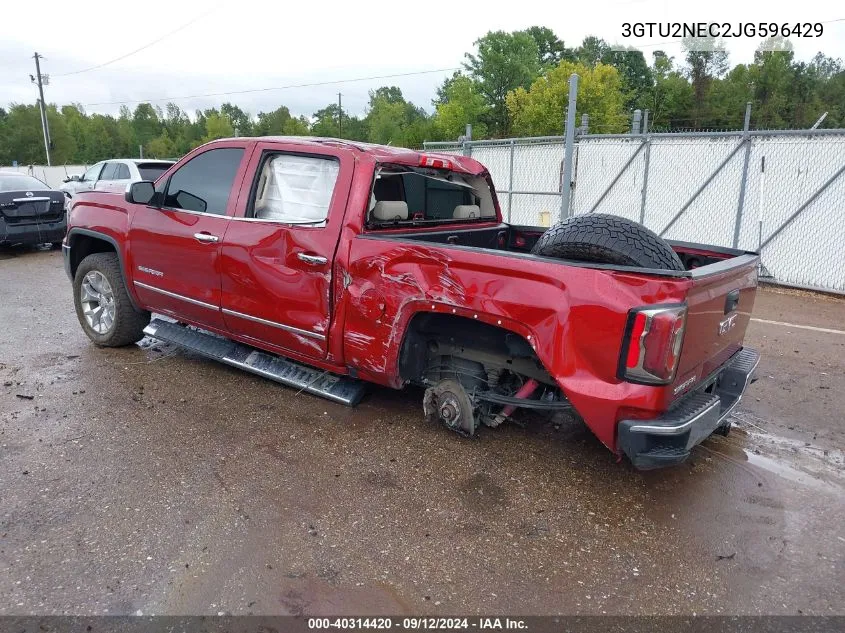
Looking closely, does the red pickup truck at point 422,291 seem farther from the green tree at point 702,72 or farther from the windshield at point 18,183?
the green tree at point 702,72

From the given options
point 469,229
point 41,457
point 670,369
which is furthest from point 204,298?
point 670,369

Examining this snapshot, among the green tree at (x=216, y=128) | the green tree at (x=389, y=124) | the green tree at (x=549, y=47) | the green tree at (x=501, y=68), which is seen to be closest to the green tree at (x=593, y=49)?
the green tree at (x=549, y=47)

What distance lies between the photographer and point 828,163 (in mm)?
8555

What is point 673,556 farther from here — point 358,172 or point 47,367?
point 47,367

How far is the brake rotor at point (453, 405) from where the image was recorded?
3.72m

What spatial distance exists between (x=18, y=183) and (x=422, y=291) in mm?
11126

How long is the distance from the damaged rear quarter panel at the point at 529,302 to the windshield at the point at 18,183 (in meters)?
10.4

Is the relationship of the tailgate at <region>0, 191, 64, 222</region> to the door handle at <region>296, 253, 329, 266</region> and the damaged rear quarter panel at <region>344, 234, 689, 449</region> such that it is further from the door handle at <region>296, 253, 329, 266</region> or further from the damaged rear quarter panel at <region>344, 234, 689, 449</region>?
the damaged rear quarter panel at <region>344, 234, 689, 449</region>

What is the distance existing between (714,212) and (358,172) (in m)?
7.87

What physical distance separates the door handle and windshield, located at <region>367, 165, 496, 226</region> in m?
0.38

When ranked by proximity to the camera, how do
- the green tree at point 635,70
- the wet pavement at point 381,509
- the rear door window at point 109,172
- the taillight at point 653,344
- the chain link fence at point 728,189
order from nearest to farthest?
the wet pavement at point 381,509, the taillight at point 653,344, the chain link fence at point 728,189, the rear door window at point 109,172, the green tree at point 635,70

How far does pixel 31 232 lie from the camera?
11.3m

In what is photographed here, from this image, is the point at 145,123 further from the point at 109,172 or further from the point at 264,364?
the point at 264,364

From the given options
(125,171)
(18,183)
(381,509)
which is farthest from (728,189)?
(18,183)
